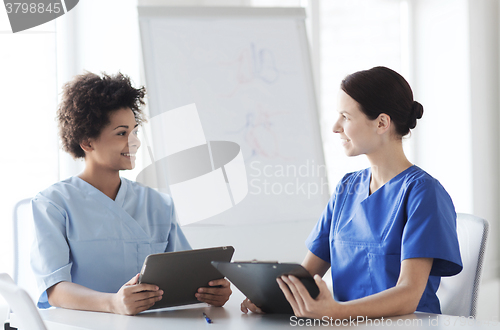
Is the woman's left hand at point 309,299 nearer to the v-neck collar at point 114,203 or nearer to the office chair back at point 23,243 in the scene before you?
the v-neck collar at point 114,203

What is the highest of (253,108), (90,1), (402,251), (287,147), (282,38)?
(90,1)

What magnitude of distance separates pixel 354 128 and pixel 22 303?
82 centimetres

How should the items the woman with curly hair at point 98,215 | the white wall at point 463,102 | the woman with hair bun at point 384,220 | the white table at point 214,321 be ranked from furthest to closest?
the white wall at point 463,102, the woman with curly hair at point 98,215, the woman with hair bun at point 384,220, the white table at point 214,321

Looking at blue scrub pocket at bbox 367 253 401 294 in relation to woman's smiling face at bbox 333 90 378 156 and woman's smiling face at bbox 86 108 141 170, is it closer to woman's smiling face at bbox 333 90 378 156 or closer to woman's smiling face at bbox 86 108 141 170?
woman's smiling face at bbox 333 90 378 156

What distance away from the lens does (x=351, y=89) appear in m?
1.20

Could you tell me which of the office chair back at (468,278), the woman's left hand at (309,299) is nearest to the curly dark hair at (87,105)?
the woman's left hand at (309,299)

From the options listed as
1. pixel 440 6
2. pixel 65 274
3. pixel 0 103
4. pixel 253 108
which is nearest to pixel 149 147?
pixel 253 108

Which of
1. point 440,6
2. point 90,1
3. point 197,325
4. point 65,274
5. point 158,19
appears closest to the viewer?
point 197,325

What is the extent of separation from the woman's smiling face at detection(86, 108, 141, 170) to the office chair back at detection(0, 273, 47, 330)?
0.56m

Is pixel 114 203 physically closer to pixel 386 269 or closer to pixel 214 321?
pixel 214 321

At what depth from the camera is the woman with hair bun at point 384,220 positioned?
3.32 feet

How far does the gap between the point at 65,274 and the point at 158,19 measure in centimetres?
107

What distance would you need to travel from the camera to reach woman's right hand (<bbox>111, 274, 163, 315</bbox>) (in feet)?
3.32

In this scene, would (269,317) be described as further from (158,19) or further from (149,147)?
(158,19)
